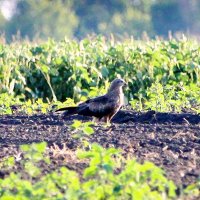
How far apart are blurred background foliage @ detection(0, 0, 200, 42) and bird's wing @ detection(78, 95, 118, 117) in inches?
1715

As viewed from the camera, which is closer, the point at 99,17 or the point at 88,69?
the point at 88,69

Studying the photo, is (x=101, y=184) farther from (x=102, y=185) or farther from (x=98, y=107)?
(x=98, y=107)

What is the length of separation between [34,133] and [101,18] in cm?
5094

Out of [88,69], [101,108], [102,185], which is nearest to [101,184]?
[102,185]

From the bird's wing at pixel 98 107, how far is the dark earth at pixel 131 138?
0.84ft

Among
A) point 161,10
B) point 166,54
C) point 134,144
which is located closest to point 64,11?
point 161,10

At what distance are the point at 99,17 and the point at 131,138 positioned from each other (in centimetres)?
5200

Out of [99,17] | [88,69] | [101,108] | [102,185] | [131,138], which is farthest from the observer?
[99,17]

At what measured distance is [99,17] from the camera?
6228 cm

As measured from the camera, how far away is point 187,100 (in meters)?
14.8

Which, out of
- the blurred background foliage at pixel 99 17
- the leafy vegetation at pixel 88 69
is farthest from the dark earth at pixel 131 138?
the blurred background foliage at pixel 99 17

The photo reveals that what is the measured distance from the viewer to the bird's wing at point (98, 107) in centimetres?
→ 1309

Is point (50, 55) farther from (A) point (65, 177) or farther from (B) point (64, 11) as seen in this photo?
(B) point (64, 11)

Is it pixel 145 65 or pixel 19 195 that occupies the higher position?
pixel 145 65
